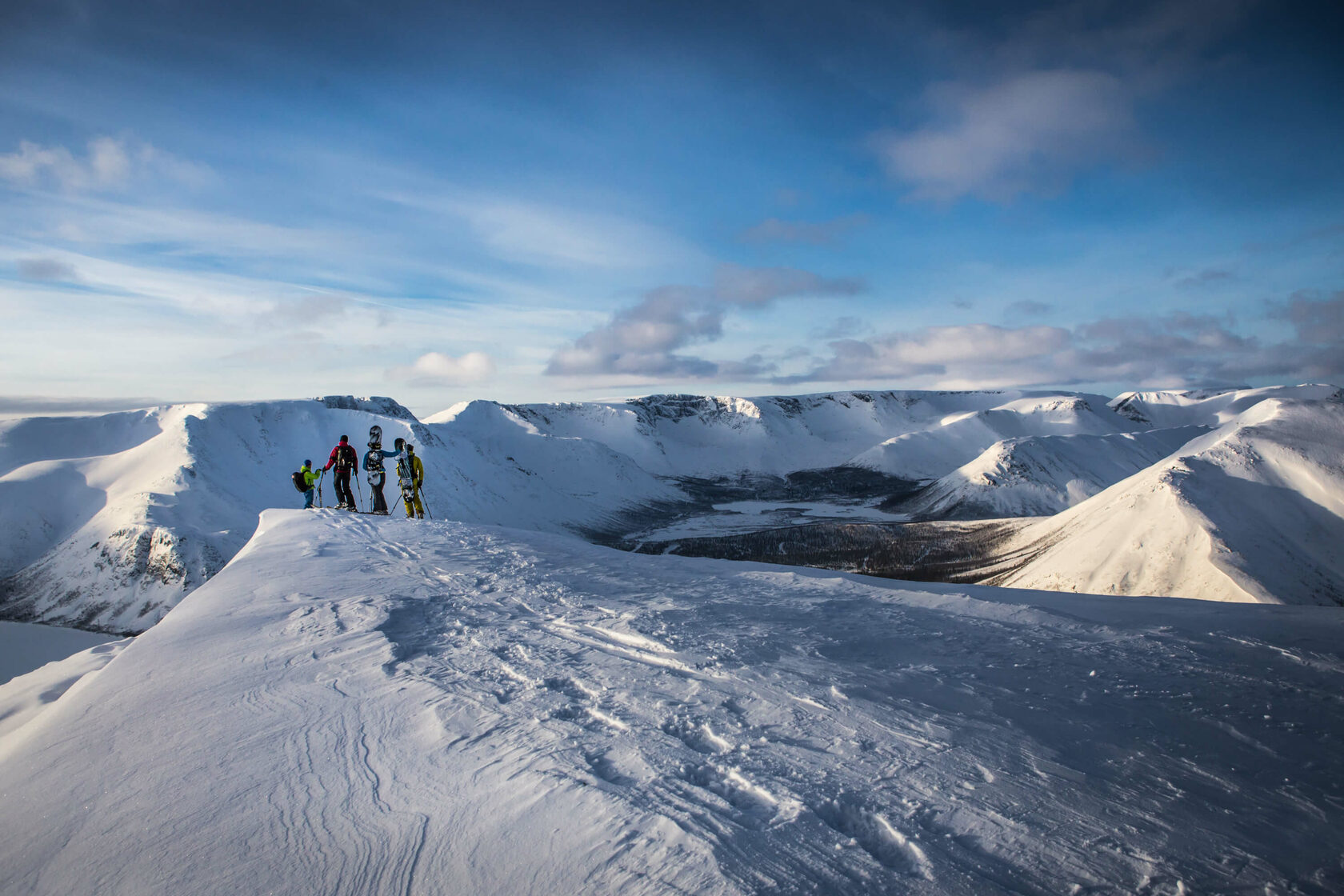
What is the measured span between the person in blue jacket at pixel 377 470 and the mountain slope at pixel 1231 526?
22907mm

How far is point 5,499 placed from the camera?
32.9 m

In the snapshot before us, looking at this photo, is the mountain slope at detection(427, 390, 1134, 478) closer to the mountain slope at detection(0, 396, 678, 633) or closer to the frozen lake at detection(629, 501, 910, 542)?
the frozen lake at detection(629, 501, 910, 542)

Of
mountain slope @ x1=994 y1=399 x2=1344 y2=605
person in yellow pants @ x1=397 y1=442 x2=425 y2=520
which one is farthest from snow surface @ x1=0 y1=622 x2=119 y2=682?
mountain slope @ x1=994 y1=399 x2=1344 y2=605

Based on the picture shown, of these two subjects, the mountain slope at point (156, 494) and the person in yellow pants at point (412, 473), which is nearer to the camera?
the person in yellow pants at point (412, 473)

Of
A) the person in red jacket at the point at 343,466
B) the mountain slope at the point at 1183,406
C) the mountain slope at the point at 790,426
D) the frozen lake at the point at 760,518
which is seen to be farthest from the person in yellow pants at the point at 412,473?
the mountain slope at the point at 1183,406

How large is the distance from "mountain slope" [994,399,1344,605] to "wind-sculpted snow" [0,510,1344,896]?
1841cm

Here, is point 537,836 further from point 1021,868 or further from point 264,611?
point 264,611

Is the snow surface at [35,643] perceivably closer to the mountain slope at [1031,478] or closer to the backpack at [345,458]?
the backpack at [345,458]

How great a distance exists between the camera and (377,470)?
1309 cm

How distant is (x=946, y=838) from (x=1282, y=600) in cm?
2277

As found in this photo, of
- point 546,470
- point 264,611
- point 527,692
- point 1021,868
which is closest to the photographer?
point 1021,868

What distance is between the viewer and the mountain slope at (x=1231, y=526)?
752 inches

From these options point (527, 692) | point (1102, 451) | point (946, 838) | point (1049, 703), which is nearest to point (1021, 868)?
point (946, 838)

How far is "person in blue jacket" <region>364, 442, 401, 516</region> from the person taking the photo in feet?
42.0
